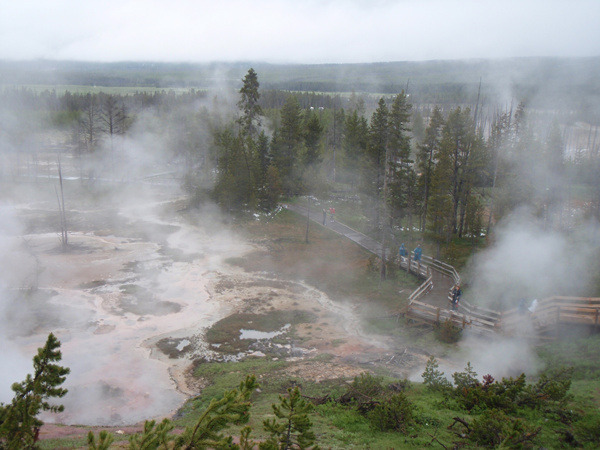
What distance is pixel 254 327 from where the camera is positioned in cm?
2086

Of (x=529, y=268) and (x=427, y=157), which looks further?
(x=427, y=157)

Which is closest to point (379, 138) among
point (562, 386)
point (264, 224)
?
point (264, 224)

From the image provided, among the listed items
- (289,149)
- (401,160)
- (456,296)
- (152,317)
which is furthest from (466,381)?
(289,149)

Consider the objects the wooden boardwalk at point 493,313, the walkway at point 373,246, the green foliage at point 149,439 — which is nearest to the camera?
the green foliage at point 149,439

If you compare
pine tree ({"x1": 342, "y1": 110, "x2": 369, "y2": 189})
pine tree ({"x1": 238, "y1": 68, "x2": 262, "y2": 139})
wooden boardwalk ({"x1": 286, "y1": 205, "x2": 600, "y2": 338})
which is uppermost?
pine tree ({"x1": 238, "y1": 68, "x2": 262, "y2": 139})

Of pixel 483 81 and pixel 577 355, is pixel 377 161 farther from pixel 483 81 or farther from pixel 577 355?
pixel 483 81

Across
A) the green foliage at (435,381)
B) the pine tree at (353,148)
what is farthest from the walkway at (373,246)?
the green foliage at (435,381)

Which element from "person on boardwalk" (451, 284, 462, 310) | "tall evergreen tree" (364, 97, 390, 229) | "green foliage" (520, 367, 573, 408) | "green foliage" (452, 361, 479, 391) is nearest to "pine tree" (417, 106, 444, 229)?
"tall evergreen tree" (364, 97, 390, 229)

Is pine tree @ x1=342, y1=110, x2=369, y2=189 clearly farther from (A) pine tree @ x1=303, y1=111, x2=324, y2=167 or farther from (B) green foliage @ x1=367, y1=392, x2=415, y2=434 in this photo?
(B) green foliage @ x1=367, y1=392, x2=415, y2=434

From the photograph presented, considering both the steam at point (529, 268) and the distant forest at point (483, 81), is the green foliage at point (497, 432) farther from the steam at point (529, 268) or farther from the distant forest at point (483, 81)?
the distant forest at point (483, 81)

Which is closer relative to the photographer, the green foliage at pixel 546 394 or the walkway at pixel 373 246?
the green foliage at pixel 546 394

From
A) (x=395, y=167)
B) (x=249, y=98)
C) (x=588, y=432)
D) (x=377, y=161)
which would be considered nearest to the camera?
(x=588, y=432)

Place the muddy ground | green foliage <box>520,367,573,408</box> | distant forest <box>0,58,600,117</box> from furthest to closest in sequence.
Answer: distant forest <box>0,58,600,117</box> < the muddy ground < green foliage <box>520,367,573,408</box>

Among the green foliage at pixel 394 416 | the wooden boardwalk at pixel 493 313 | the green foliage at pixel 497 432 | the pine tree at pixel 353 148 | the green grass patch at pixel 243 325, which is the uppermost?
the pine tree at pixel 353 148
